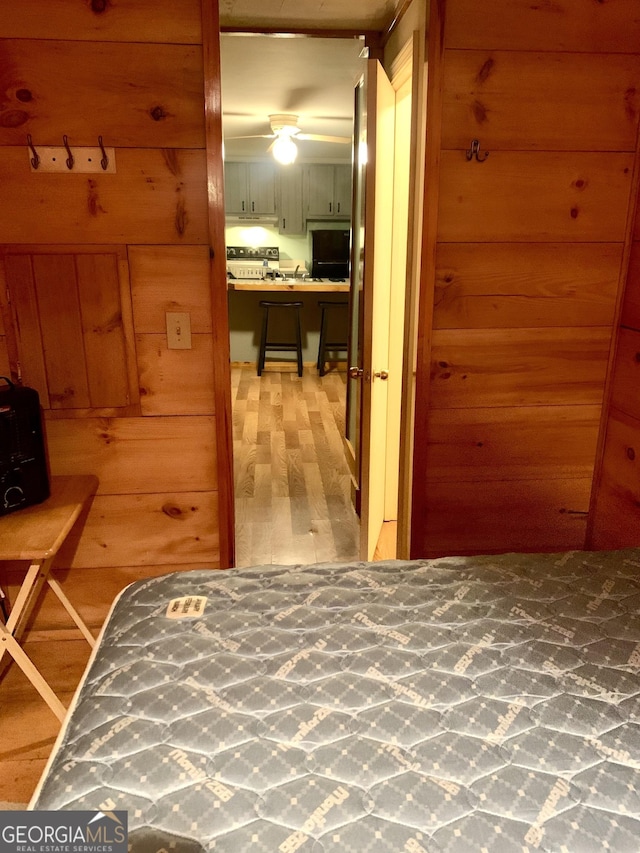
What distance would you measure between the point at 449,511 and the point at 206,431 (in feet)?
2.96

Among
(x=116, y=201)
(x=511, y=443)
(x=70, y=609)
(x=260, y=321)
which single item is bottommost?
(x=70, y=609)

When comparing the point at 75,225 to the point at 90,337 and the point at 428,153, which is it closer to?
the point at 90,337

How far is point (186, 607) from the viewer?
1519mm

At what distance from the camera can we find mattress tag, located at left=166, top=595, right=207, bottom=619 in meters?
1.49

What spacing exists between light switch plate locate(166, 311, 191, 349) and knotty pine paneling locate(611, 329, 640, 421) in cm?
145

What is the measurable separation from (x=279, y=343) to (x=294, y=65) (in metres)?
3.61

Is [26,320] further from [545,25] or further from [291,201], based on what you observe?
[291,201]

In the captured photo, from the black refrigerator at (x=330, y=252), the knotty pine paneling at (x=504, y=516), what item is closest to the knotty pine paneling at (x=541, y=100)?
the knotty pine paneling at (x=504, y=516)

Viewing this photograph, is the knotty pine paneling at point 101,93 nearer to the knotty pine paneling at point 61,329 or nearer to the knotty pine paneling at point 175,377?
the knotty pine paneling at point 61,329

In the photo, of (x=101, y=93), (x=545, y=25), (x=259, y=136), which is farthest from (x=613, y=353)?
(x=259, y=136)

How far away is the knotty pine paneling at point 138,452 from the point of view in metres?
2.15

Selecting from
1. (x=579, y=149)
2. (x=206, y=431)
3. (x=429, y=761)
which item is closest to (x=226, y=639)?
(x=429, y=761)

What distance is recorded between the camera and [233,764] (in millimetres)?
1098

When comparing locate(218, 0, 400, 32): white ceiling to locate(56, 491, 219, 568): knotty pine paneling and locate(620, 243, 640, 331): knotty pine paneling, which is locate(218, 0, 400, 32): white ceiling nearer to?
locate(620, 243, 640, 331): knotty pine paneling
